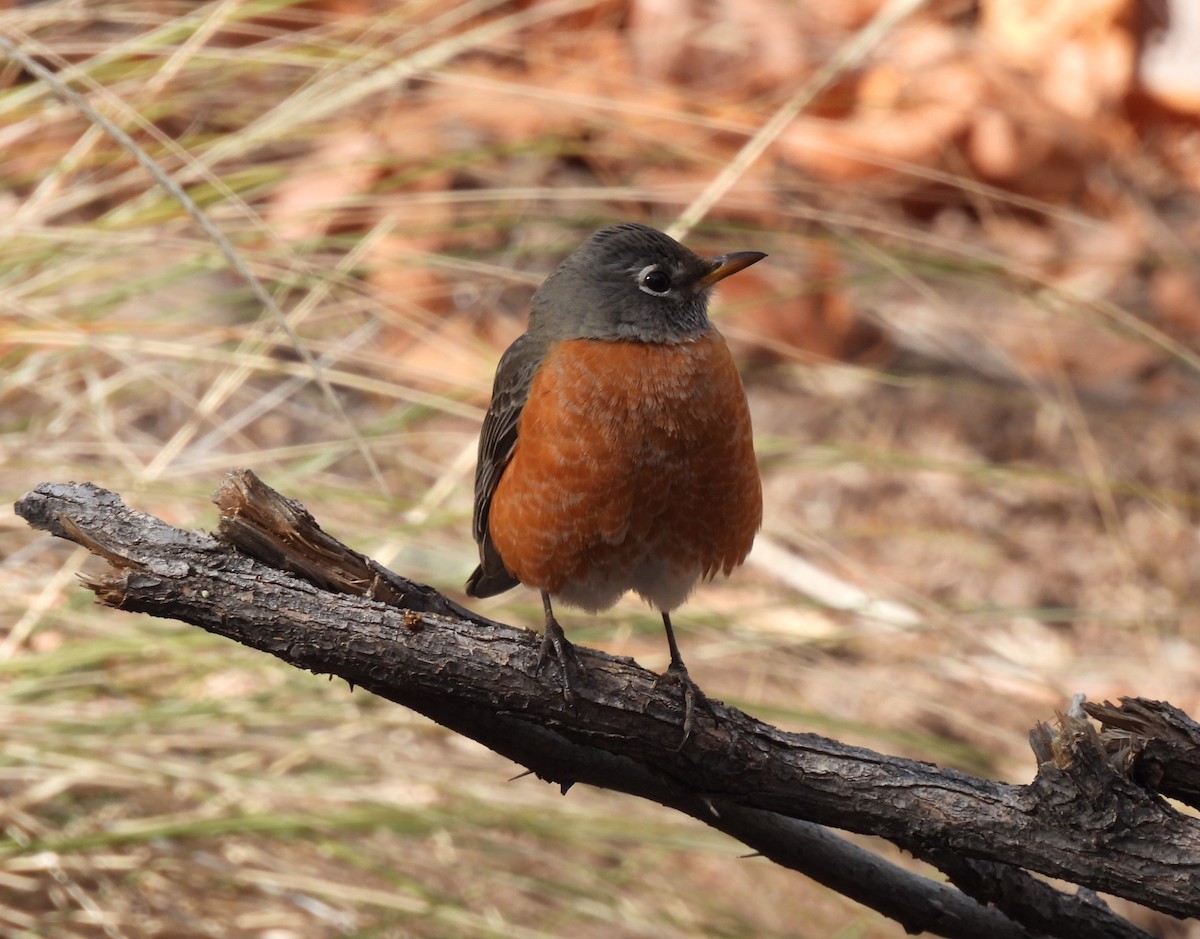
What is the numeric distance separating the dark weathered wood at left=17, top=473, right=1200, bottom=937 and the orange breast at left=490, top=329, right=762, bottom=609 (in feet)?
1.64

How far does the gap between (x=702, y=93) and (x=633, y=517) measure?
448cm

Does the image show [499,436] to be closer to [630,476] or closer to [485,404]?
[630,476]

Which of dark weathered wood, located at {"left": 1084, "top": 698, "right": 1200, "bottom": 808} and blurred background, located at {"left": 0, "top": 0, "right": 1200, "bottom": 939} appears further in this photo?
blurred background, located at {"left": 0, "top": 0, "right": 1200, "bottom": 939}

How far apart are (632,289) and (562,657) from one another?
3.85 feet

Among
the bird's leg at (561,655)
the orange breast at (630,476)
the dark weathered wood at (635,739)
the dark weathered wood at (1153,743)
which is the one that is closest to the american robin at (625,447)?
the orange breast at (630,476)

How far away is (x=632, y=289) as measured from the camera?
128 inches

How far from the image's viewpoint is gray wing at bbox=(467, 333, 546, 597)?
3180 millimetres

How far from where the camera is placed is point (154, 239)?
3717mm

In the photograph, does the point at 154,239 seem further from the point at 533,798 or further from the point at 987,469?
the point at 987,469

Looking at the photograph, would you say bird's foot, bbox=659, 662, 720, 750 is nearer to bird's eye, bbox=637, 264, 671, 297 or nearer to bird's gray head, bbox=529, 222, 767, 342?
bird's gray head, bbox=529, 222, 767, 342

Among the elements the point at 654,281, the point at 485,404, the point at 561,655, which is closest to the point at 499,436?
the point at 654,281

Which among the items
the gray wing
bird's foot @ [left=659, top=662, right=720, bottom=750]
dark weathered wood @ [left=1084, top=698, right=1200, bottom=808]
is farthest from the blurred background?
dark weathered wood @ [left=1084, top=698, right=1200, bottom=808]

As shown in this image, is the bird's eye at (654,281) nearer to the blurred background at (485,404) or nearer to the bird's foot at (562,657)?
the blurred background at (485,404)

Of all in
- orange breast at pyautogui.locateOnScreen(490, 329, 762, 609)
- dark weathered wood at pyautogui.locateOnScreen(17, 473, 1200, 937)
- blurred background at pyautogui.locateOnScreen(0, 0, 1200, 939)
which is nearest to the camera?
dark weathered wood at pyautogui.locateOnScreen(17, 473, 1200, 937)
